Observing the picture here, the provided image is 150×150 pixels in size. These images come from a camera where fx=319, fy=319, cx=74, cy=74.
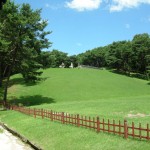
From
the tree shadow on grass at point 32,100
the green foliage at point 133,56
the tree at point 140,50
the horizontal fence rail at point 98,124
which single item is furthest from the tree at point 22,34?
the tree at point 140,50

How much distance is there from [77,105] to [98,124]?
21.5 metres

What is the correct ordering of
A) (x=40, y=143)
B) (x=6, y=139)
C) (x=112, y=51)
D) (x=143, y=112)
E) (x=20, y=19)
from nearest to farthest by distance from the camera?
(x=40, y=143) → (x=6, y=139) → (x=143, y=112) → (x=20, y=19) → (x=112, y=51)

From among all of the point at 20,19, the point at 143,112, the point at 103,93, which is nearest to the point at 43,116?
the point at 143,112

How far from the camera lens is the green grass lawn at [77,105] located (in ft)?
53.6

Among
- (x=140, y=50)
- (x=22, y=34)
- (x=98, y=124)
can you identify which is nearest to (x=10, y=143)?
(x=98, y=124)

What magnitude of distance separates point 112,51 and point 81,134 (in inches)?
3896

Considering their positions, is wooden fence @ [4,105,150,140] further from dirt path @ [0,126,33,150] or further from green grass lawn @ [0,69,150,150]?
dirt path @ [0,126,33,150]

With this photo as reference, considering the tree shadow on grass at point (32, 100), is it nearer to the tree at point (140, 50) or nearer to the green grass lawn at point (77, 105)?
the green grass lawn at point (77, 105)

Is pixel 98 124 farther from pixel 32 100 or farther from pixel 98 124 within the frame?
pixel 32 100

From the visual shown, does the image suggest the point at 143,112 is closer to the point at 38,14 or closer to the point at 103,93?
the point at 38,14

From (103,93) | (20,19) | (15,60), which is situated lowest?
(103,93)

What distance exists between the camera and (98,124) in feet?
58.7

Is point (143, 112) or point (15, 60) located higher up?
point (15, 60)

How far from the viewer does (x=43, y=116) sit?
88.8 feet
